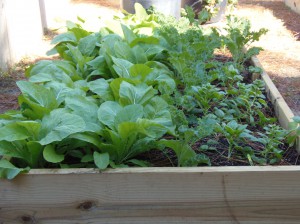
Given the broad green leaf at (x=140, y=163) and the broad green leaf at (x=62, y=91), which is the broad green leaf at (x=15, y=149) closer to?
the broad green leaf at (x=62, y=91)

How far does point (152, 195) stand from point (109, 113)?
378 mm

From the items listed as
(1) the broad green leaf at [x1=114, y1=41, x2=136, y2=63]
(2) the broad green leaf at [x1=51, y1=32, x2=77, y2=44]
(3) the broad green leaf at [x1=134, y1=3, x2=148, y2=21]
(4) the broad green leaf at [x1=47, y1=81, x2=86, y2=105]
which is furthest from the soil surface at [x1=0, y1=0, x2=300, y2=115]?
(4) the broad green leaf at [x1=47, y1=81, x2=86, y2=105]

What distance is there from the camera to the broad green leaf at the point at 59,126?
1462mm

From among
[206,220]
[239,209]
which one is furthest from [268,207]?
[206,220]

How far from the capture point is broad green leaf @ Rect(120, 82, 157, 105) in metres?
1.73

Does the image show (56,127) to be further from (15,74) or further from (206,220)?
(15,74)

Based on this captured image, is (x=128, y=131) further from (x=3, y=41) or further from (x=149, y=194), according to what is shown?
(x=3, y=41)

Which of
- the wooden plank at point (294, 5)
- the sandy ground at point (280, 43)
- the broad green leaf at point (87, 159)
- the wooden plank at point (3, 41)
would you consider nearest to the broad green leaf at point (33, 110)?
the broad green leaf at point (87, 159)

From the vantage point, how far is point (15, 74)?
4.41 m

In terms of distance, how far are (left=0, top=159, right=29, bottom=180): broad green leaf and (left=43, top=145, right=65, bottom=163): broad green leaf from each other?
9cm

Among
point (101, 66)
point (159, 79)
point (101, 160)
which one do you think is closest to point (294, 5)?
point (101, 66)

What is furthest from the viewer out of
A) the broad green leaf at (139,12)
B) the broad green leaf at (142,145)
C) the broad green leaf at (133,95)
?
the broad green leaf at (139,12)

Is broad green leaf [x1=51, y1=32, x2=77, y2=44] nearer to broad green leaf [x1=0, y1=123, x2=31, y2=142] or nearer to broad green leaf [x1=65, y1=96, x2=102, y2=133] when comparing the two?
broad green leaf [x1=65, y1=96, x2=102, y2=133]

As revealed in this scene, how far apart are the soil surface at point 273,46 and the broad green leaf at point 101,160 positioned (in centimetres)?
225
